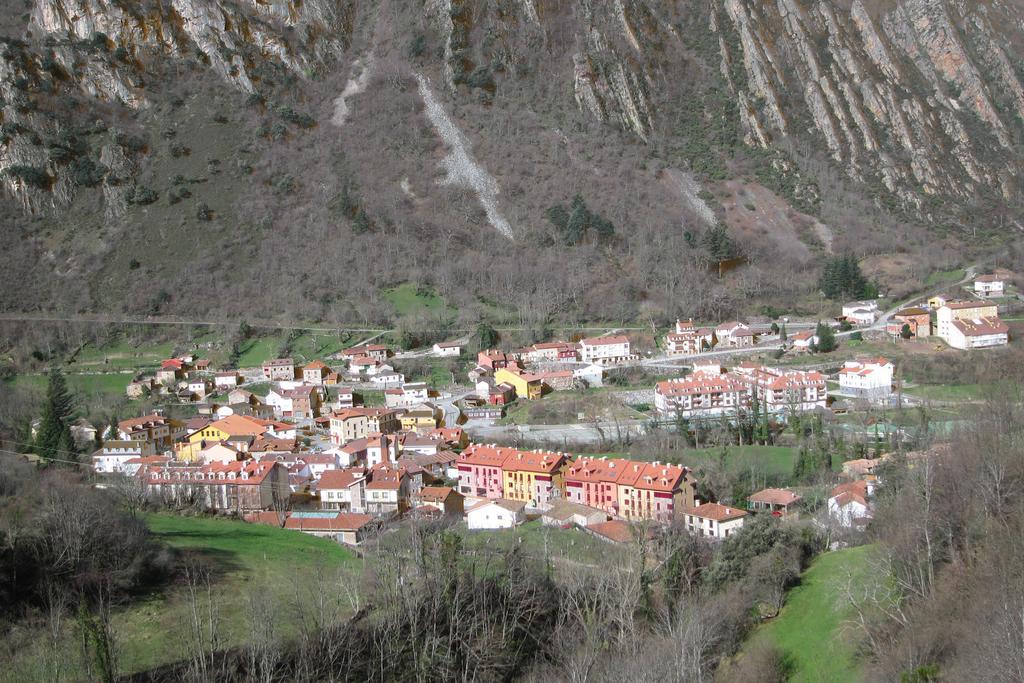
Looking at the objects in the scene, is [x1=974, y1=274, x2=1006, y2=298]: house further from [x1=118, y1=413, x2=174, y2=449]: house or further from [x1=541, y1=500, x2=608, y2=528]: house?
[x1=118, y1=413, x2=174, y2=449]: house

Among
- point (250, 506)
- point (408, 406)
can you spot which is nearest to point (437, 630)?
point (250, 506)

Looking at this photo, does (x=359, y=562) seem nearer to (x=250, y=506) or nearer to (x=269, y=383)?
(x=250, y=506)

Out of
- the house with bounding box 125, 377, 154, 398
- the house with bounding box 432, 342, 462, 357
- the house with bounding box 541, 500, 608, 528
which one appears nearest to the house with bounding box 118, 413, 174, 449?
the house with bounding box 125, 377, 154, 398

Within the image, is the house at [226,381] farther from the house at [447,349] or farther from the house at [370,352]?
the house at [447,349]

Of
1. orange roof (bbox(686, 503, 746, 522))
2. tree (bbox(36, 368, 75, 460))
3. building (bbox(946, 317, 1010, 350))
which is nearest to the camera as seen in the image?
orange roof (bbox(686, 503, 746, 522))

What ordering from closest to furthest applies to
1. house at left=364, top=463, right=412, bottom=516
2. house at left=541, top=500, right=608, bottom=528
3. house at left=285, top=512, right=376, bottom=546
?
1. house at left=285, top=512, right=376, bottom=546
2. house at left=541, top=500, right=608, bottom=528
3. house at left=364, top=463, right=412, bottom=516

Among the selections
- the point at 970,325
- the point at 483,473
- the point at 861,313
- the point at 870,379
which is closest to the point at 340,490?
the point at 483,473

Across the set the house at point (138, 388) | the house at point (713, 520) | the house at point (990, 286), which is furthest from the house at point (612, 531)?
the house at point (990, 286)
